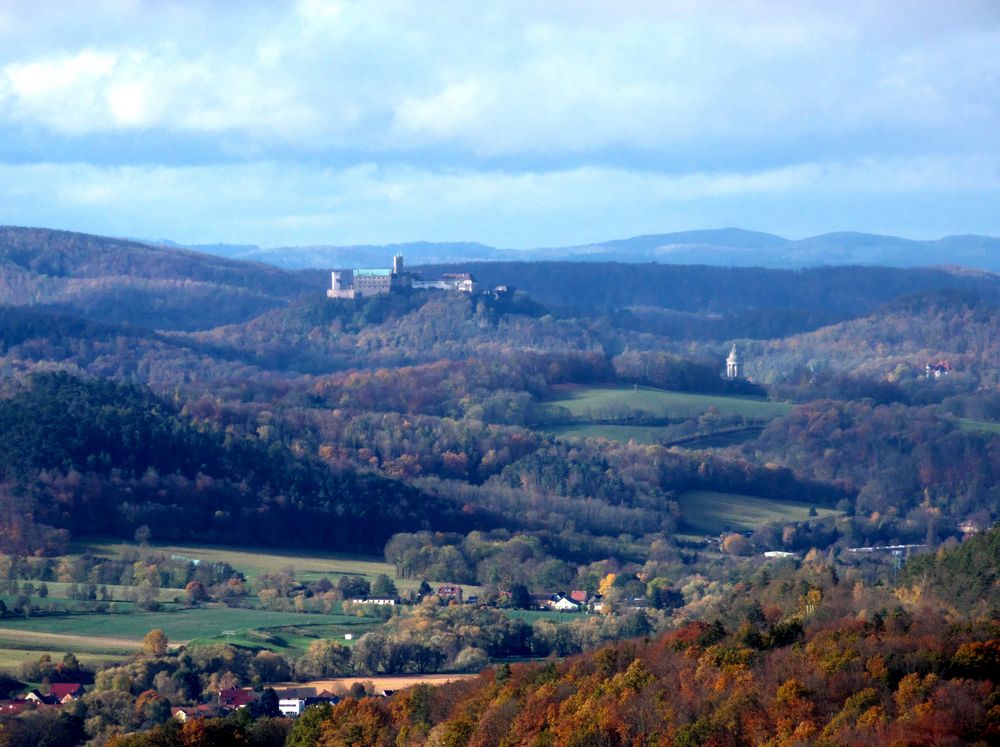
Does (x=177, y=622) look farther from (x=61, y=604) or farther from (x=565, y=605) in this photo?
(x=565, y=605)

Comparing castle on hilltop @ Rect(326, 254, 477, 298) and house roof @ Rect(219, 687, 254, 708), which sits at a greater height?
castle on hilltop @ Rect(326, 254, 477, 298)

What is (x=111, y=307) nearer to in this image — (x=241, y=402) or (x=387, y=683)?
(x=241, y=402)

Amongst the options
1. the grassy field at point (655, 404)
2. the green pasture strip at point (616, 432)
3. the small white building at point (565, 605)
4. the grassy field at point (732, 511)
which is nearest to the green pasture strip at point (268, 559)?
the small white building at point (565, 605)

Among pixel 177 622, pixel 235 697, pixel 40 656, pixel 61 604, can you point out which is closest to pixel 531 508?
pixel 61 604

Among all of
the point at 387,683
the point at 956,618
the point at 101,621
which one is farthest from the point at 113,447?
the point at 956,618

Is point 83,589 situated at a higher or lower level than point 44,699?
lower

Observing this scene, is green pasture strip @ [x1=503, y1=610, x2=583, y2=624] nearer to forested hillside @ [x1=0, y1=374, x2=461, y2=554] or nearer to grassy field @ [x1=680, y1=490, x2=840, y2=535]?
forested hillside @ [x1=0, y1=374, x2=461, y2=554]

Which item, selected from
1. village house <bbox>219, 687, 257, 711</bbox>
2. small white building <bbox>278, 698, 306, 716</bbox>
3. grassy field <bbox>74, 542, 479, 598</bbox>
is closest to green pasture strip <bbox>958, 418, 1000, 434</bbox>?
grassy field <bbox>74, 542, 479, 598</bbox>
